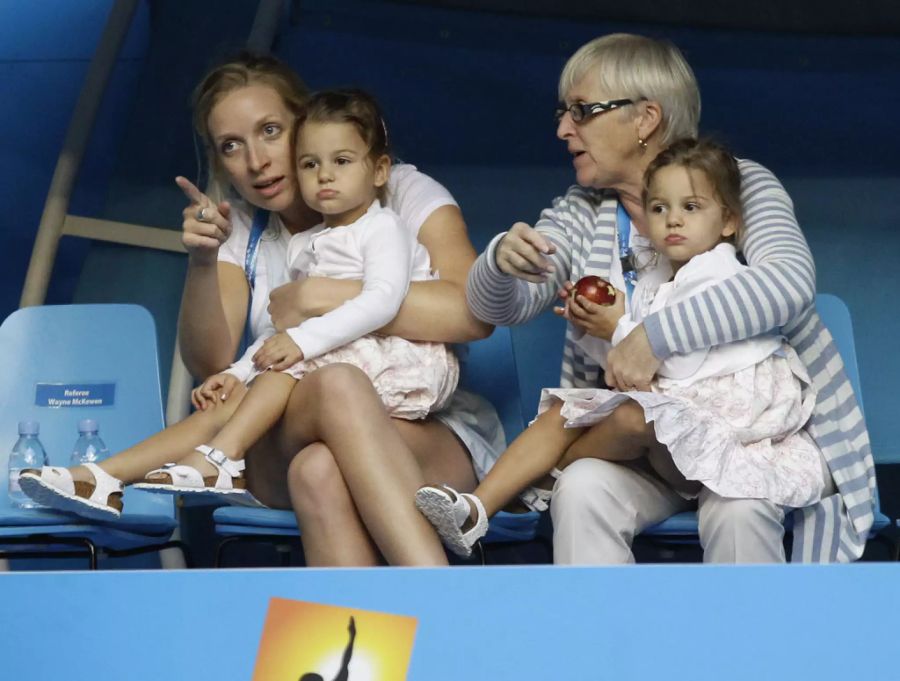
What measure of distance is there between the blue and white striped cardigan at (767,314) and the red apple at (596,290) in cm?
11

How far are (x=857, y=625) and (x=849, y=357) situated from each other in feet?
4.70

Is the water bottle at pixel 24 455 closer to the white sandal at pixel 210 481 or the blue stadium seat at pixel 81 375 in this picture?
the blue stadium seat at pixel 81 375

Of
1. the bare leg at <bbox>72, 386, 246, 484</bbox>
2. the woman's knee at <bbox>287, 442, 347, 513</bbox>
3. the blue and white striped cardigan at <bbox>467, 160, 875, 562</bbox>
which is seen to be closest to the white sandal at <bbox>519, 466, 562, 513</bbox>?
the blue and white striped cardigan at <bbox>467, 160, 875, 562</bbox>

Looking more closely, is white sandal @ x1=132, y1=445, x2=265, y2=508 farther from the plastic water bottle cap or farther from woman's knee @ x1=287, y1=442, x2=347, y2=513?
the plastic water bottle cap

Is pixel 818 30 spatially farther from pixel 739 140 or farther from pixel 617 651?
pixel 617 651

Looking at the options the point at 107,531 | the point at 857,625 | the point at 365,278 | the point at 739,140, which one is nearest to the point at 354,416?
the point at 365,278

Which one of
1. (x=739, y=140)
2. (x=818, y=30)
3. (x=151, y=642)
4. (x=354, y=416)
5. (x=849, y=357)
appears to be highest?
(x=818, y=30)

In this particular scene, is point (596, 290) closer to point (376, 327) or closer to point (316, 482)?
point (376, 327)

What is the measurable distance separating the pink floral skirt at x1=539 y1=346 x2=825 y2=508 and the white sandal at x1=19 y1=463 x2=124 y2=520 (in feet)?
2.40

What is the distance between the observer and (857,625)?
4.39 feet

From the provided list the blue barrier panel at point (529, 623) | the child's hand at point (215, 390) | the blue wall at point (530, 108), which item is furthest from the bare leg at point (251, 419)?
the blue wall at point (530, 108)

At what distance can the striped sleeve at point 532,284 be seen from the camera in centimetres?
248

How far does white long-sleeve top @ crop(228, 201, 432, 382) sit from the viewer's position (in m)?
2.46

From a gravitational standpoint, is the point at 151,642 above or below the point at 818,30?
below
